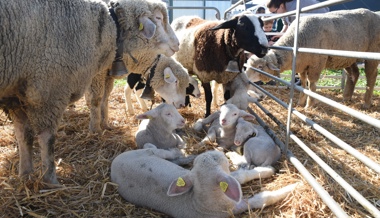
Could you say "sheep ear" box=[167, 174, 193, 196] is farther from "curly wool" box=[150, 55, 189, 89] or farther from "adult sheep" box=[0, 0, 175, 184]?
"curly wool" box=[150, 55, 189, 89]

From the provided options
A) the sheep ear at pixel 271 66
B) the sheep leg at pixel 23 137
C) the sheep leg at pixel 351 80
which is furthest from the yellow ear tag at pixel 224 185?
the sheep leg at pixel 351 80

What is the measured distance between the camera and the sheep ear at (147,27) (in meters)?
3.13

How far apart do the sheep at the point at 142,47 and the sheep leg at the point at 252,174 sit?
1.59 metres

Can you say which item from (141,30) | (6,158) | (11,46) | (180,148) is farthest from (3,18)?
(180,148)

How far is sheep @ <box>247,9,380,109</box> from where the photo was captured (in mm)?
5215

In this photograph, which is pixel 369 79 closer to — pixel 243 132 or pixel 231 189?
pixel 243 132

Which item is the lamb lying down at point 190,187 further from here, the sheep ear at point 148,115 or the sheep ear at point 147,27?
the sheep ear at point 147,27

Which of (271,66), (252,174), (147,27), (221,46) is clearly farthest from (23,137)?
(271,66)

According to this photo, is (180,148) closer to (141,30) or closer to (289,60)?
(141,30)

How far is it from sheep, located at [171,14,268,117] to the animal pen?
3.30ft

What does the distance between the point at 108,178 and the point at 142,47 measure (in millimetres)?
1375

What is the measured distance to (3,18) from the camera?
81.0 inches

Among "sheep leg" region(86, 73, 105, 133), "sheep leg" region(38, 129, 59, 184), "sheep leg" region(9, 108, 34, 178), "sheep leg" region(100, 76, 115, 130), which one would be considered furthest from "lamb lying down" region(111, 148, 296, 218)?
"sheep leg" region(100, 76, 115, 130)

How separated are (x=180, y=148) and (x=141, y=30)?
1341 millimetres
